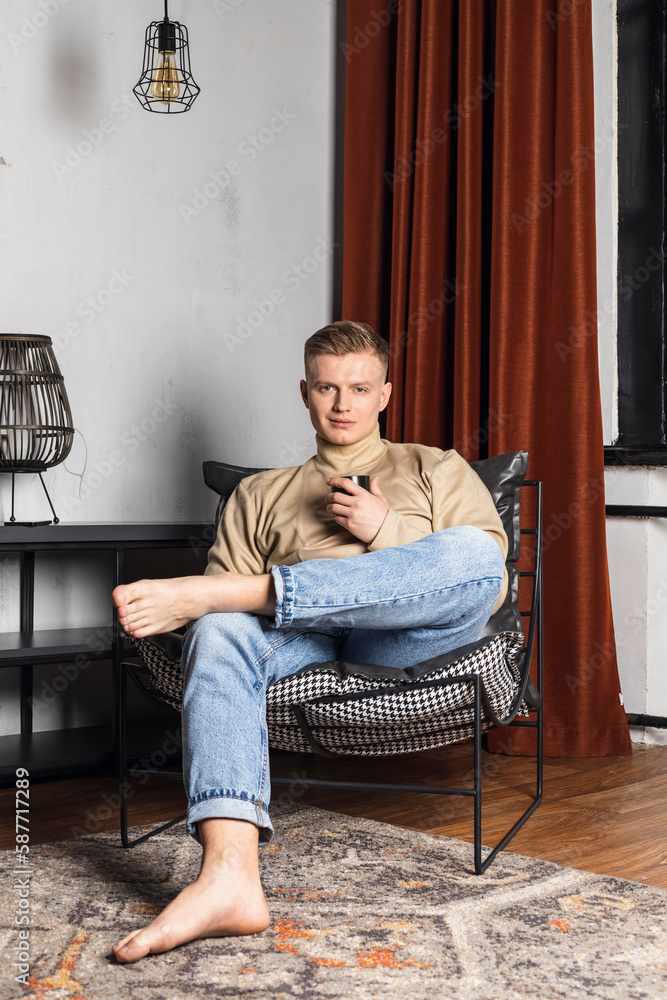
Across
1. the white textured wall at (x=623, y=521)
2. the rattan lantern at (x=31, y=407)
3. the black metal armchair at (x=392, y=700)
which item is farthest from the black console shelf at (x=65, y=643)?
the white textured wall at (x=623, y=521)

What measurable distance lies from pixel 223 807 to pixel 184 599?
324 mm

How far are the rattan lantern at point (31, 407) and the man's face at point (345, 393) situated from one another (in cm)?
74

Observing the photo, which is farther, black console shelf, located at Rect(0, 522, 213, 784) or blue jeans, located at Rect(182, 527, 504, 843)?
black console shelf, located at Rect(0, 522, 213, 784)

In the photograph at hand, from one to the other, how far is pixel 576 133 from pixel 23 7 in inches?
57.8

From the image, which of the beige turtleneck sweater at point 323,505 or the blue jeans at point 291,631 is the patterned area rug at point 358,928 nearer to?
the blue jeans at point 291,631

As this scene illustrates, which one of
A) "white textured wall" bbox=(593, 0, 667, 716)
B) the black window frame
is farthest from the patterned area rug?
the black window frame

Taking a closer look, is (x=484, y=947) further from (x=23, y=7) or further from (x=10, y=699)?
(x=23, y=7)

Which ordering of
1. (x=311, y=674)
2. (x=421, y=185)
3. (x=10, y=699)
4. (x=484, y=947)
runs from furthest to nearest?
(x=421, y=185), (x=10, y=699), (x=311, y=674), (x=484, y=947)

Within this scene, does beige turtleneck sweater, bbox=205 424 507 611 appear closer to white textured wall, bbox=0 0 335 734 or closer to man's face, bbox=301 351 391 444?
man's face, bbox=301 351 391 444

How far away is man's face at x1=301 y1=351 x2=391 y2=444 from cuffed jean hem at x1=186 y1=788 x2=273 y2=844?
0.83m

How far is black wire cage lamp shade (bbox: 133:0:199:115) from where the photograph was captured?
263cm

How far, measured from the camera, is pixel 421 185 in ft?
9.50

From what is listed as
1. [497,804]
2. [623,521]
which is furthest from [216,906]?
[623,521]

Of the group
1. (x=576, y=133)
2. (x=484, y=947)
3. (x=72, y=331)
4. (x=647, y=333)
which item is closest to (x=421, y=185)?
(x=576, y=133)
